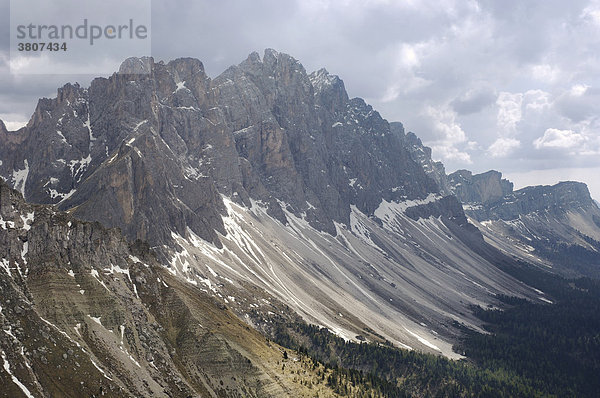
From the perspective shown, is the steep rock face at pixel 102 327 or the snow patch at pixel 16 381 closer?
the snow patch at pixel 16 381

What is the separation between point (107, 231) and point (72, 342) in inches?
1750

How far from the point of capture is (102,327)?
12825 centimetres

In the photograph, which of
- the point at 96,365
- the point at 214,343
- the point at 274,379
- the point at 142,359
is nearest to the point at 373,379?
the point at 274,379

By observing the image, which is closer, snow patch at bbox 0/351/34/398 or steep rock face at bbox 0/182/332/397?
snow patch at bbox 0/351/34/398

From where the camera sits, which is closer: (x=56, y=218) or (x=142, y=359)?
(x=142, y=359)

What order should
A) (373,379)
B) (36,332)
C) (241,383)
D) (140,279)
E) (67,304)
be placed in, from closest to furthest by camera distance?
(36,332), (67,304), (241,383), (140,279), (373,379)

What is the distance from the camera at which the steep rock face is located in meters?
110

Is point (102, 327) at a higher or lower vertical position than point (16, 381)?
higher

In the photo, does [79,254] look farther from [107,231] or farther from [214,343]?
[214,343]

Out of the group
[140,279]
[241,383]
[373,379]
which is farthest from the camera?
[373,379]

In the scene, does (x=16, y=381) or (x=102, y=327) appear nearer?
(x=16, y=381)

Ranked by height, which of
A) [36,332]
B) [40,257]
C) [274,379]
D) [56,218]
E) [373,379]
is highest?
[56,218]

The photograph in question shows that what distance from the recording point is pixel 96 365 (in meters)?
115

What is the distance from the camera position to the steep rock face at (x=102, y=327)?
109875 mm
